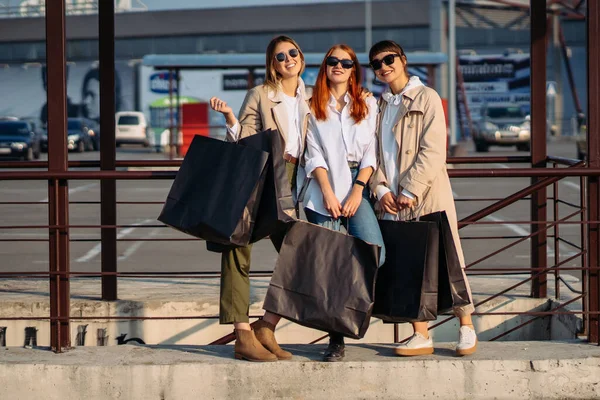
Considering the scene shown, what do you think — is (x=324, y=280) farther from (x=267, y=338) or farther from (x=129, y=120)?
(x=129, y=120)

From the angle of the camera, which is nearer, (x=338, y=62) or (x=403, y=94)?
(x=338, y=62)

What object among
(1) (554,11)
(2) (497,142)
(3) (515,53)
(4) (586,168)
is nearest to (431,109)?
(4) (586,168)

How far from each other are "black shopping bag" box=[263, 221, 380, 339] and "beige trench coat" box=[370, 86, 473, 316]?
0.42 meters

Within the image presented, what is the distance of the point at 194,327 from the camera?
812 cm

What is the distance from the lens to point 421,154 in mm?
5332

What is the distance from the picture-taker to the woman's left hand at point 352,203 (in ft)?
17.2

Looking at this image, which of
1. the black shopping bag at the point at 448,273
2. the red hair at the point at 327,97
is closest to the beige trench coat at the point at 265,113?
the red hair at the point at 327,97

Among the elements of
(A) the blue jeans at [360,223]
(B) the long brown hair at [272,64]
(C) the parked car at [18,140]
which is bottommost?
(A) the blue jeans at [360,223]

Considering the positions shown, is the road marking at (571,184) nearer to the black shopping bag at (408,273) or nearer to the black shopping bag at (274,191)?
the black shopping bag at (408,273)

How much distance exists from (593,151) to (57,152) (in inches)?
122

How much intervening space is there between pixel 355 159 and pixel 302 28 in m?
50.6

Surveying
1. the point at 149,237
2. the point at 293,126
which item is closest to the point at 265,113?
the point at 293,126

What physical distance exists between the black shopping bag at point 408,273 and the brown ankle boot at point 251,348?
65cm

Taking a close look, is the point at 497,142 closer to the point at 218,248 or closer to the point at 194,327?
the point at 194,327
